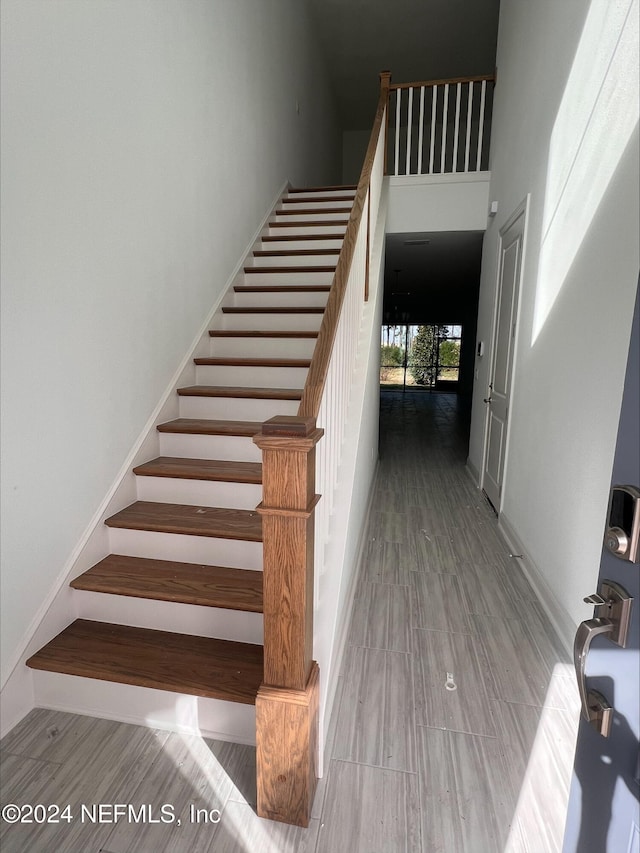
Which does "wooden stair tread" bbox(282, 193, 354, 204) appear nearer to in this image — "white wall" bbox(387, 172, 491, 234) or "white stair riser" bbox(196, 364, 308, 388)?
"white wall" bbox(387, 172, 491, 234)

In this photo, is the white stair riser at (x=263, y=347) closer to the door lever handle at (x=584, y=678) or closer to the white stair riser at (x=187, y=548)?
the white stair riser at (x=187, y=548)

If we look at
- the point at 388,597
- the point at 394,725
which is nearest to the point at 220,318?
the point at 388,597

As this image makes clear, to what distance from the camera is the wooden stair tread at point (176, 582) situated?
1.79 meters

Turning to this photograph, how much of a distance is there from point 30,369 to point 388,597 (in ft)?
6.55

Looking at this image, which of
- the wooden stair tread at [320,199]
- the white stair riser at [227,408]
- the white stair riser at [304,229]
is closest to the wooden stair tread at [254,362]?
the white stair riser at [227,408]

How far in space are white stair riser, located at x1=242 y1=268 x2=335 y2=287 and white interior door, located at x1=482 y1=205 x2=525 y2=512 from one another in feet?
4.58

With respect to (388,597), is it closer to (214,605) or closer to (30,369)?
(214,605)

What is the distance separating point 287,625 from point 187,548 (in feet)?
3.09

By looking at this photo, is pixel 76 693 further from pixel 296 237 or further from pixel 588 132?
pixel 296 237

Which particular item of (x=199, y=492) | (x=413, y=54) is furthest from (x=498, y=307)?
(x=413, y=54)

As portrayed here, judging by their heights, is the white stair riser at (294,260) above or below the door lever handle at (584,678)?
above

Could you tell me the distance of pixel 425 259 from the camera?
5891 millimetres

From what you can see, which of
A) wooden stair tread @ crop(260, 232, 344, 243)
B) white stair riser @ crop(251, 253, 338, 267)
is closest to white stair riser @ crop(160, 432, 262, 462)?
white stair riser @ crop(251, 253, 338, 267)

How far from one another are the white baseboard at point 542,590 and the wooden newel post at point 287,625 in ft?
4.33
